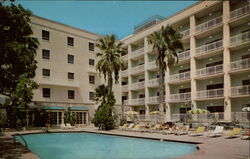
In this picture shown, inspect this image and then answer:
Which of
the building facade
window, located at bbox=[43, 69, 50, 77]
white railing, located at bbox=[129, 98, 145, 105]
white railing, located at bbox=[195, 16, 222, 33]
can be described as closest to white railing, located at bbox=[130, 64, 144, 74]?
the building facade

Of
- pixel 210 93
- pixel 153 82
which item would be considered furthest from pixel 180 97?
pixel 153 82

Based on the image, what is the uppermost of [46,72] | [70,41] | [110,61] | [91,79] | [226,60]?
[70,41]

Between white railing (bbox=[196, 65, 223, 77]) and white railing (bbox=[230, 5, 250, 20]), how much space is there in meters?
5.95

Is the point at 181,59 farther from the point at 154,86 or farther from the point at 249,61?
the point at 249,61

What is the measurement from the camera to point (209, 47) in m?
28.1

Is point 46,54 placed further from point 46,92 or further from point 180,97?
point 180,97

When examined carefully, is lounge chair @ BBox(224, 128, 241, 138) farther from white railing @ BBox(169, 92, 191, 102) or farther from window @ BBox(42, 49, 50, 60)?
window @ BBox(42, 49, 50, 60)

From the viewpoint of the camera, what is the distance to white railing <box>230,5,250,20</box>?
24109 mm

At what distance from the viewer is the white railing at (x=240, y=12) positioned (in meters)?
24.1

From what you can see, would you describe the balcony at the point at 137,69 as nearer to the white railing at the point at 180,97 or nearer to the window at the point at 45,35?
the white railing at the point at 180,97

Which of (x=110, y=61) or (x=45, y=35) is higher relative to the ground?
(x=45, y=35)

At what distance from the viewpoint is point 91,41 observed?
39281 mm

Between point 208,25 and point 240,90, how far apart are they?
9238 millimetres

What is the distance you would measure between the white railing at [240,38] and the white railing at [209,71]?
10.6ft
